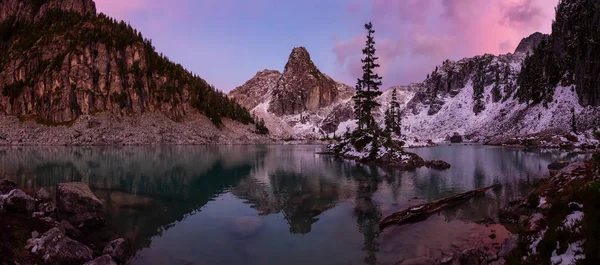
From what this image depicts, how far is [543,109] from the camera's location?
5231 inches

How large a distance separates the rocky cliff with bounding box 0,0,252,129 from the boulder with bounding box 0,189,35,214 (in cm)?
14897

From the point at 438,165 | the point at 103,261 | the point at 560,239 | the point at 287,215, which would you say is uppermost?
the point at 560,239

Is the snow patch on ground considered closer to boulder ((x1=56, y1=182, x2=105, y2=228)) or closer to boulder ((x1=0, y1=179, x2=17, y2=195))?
boulder ((x1=56, y1=182, x2=105, y2=228))

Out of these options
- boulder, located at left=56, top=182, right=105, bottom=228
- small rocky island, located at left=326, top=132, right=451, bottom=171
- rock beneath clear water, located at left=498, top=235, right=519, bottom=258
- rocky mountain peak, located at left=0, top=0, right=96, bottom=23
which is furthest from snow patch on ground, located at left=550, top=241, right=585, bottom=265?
rocky mountain peak, located at left=0, top=0, right=96, bottom=23

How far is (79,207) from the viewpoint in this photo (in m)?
18.4

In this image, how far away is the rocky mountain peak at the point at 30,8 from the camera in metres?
179

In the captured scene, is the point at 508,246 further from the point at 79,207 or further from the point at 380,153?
the point at 380,153

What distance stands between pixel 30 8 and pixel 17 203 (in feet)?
745

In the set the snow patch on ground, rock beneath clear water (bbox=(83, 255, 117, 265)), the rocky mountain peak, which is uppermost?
the rocky mountain peak

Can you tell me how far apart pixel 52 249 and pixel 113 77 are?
17321cm

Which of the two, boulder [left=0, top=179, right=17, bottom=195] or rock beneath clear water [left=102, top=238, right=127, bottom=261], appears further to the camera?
boulder [left=0, top=179, right=17, bottom=195]

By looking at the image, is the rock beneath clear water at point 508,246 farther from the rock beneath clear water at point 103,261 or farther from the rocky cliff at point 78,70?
the rocky cliff at point 78,70

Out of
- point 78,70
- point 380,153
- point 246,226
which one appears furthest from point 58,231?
point 78,70

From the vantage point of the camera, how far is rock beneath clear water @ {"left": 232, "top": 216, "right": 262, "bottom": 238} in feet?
56.4
